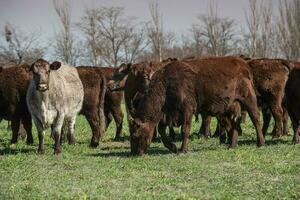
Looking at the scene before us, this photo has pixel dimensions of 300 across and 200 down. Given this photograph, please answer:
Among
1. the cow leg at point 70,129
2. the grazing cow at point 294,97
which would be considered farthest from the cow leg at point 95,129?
the grazing cow at point 294,97

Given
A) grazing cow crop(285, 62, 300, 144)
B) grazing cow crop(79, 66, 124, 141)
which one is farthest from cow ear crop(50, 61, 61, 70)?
grazing cow crop(285, 62, 300, 144)

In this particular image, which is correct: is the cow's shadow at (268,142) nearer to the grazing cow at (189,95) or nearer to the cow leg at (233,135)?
the cow leg at (233,135)

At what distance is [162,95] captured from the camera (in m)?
11.4

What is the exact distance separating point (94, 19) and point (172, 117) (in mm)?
46374

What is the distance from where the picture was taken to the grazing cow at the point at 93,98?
45.3 ft

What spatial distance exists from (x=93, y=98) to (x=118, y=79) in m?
1.55

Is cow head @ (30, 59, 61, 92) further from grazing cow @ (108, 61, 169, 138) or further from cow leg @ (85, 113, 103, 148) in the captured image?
cow leg @ (85, 113, 103, 148)

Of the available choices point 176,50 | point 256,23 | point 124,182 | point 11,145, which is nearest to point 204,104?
point 124,182

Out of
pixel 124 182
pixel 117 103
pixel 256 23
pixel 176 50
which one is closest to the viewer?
pixel 124 182

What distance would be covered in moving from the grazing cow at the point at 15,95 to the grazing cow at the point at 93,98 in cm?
146

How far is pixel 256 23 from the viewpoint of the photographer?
47.0 meters

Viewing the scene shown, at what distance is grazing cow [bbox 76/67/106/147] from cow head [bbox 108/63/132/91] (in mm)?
920

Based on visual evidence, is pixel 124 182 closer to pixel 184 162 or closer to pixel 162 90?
pixel 184 162

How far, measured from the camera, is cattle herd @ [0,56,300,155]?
450 inches
